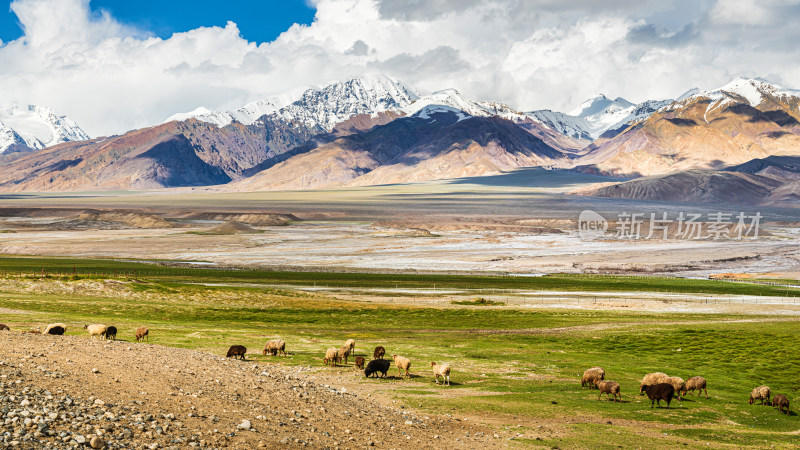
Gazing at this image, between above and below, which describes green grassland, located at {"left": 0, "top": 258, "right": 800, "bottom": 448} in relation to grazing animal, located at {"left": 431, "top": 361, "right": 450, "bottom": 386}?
below

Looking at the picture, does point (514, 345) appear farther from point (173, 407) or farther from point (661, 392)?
point (173, 407)

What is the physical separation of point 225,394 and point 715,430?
14.7 m

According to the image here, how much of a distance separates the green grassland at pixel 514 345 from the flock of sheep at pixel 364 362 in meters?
0.53

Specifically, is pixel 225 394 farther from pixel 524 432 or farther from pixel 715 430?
pixel 715 430

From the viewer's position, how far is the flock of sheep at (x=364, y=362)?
2634 cm

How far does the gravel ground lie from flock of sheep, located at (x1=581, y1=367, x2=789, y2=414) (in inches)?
304

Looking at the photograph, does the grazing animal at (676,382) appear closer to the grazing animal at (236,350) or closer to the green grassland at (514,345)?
the green grassland at (514,345)

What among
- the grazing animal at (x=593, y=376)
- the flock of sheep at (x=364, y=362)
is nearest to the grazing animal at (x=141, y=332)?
the flock of sheep at (x=364, y=362)

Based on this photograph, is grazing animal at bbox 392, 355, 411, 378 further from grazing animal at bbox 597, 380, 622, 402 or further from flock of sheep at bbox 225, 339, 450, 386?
grazing animal at bbox 597, 380, 622, 402

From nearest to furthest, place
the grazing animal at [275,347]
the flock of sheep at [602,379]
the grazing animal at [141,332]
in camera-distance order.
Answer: the flock of sheep at [602,379] < the grazing animal at [275,347] < the grazing animal at [141,332]

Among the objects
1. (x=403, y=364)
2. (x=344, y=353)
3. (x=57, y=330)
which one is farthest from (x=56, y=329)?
(x=403, y=364)

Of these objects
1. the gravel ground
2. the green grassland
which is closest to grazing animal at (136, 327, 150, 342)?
the green grassland

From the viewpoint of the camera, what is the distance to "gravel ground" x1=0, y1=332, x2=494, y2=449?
14117mm

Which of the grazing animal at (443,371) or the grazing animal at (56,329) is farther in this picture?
the grazing animal at (56,329)
